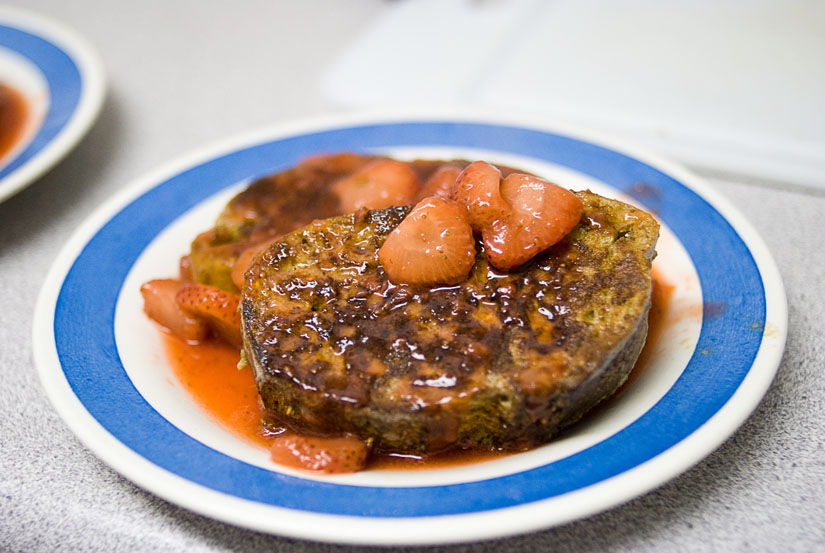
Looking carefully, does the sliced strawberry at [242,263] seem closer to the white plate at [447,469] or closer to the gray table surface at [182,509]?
the white plate at [447,469]

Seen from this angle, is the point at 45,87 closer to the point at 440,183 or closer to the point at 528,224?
the point at 440,183

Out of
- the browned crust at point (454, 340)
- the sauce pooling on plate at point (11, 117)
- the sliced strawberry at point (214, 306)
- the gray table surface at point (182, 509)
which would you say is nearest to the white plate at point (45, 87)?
the sauce pooling on plate at point (11, 117)

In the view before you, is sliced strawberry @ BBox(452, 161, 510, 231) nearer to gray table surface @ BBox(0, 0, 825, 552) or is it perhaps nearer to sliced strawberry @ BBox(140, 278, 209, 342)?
gray table surface @ BBox(0, 0, 825, 552)

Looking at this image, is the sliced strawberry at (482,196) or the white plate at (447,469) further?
the sliced strawberry at (482,196)

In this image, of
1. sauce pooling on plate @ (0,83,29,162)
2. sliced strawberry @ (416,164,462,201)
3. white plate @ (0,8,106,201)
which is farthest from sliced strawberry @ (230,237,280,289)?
sauce pooling on plate @ (0,83,29,162)

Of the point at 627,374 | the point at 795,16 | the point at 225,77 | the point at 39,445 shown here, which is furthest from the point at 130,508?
the point at 795,16

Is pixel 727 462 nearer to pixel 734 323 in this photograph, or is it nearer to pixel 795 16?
pixel 734 323

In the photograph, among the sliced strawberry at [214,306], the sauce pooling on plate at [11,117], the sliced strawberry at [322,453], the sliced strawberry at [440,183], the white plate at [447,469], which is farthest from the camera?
the sauce pooling on plate at [11,117]
